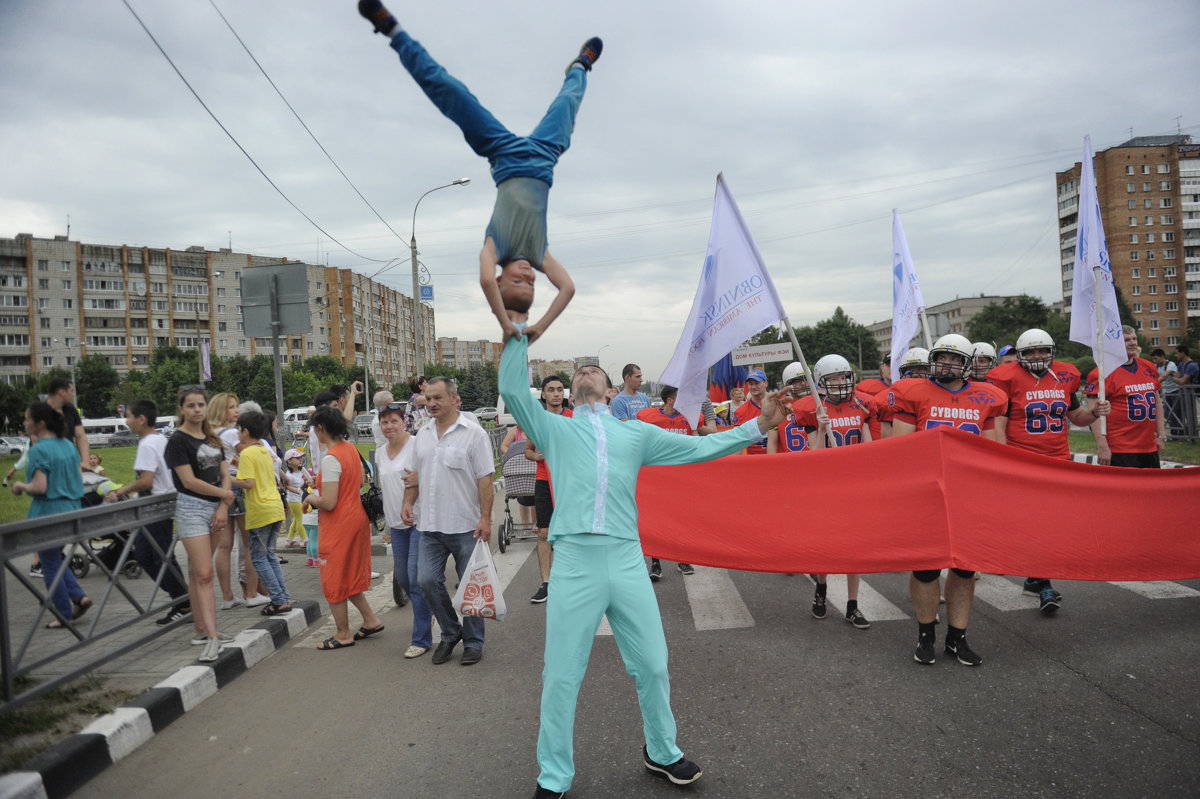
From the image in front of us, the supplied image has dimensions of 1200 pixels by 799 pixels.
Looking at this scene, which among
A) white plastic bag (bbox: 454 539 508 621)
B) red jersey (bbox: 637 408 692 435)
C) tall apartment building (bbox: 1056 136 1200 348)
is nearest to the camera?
white plastic bag (bbox: 454 539 508 621)

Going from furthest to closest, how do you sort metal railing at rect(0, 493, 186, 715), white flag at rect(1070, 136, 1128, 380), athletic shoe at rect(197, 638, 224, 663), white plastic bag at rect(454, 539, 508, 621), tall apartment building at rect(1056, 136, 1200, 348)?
tall apartment building at rect(1056, 136, 1200, 348), white flag at rect(1070, 136, 1128, 380), athletic shoe at rect(197, 638, 224, 663), white plastic bag at rect(454, 539, 508, 621), metal railing at rect(0, 493, 186, 715)

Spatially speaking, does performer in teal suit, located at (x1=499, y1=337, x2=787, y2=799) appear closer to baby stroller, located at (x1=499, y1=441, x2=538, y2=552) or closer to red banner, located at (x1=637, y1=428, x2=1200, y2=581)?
red banner, located at (x1=637, y1=428, x2=1200, y2=581)

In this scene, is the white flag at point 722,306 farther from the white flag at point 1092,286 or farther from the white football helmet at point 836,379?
the white flag at point 1092,286

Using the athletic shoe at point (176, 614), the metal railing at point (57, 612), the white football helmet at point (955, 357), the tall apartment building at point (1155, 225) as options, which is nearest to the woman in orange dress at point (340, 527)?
the metal railing at point (57, 612)

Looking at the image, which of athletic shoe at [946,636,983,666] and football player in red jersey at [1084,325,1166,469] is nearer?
athletic shoe at [946,636,983,666]

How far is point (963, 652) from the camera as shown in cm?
488

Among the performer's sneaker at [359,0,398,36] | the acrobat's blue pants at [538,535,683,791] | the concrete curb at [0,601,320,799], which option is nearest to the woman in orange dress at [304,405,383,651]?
the concrete curb at [0,601,320,799]

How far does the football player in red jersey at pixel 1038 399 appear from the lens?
6.18 m

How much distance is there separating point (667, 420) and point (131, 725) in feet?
18.7

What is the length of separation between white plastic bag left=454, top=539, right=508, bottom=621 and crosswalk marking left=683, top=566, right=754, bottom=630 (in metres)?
1.75

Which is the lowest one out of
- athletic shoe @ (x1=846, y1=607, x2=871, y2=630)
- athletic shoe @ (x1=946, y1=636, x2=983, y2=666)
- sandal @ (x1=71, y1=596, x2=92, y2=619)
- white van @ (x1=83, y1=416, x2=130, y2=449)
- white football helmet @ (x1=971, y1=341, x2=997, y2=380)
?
white van @ (x1=83, y1=416, x2=130, y2=449)

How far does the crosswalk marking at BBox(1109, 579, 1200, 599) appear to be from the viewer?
612cm

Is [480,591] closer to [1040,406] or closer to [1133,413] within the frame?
[1040,406]

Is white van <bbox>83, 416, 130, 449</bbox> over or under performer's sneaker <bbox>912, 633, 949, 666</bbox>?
under
